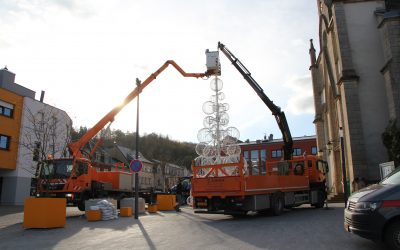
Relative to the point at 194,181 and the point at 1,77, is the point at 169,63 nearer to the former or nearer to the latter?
the point at 194,181

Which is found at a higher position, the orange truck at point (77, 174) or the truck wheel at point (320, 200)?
the orange truck at point (77, 174)

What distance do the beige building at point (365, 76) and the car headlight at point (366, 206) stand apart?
49.3 feet

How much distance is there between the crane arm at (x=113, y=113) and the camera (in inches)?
767

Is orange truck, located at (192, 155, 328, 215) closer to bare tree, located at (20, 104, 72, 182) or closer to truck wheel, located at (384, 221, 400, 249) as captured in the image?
bare tree, located at (20, 104, 72, 182)

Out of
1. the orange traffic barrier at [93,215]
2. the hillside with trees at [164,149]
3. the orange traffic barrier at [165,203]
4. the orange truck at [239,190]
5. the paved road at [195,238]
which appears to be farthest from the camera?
the hillside with trees at [164,149]

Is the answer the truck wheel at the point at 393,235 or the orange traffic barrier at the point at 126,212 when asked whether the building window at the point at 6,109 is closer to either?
the orange traffic barrier at the point at 126,212

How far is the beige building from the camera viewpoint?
22.8 m

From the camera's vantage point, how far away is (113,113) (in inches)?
826

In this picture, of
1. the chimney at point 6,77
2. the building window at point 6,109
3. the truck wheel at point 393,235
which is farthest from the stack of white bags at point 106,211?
the chimney at point 6,77

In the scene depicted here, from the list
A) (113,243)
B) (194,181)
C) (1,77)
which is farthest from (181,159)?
(113,243)

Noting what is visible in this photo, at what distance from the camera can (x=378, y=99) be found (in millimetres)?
24062

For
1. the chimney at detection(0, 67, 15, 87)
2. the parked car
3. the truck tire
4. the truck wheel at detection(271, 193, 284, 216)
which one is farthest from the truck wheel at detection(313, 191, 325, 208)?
the chimney at detection(0, 67, 15, 87)

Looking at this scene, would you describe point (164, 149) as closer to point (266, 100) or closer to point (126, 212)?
point (266, 100)

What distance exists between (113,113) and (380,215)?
1633cm
